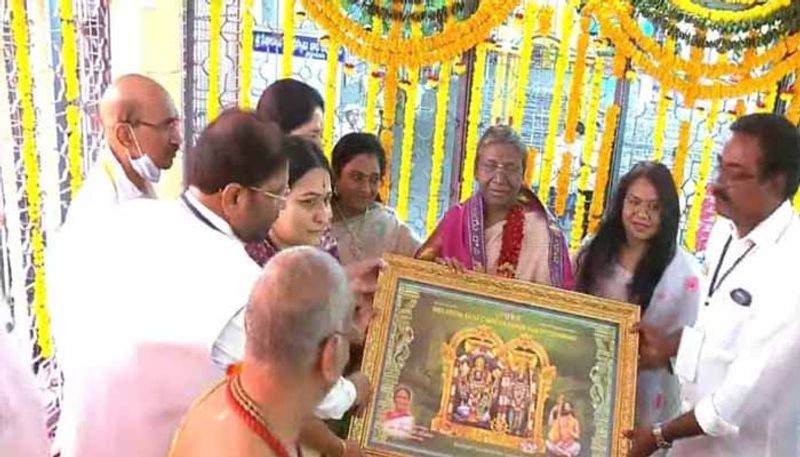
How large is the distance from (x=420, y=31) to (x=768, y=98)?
1.87 meters

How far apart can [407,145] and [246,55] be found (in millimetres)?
1024

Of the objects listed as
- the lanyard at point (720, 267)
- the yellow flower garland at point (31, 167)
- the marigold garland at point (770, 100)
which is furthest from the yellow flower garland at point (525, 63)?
the yellow flower garland at point (31, 167)

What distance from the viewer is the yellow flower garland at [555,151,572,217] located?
4441 mm

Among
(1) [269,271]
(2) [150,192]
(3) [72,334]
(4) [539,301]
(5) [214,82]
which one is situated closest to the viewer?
(1) [269,271]

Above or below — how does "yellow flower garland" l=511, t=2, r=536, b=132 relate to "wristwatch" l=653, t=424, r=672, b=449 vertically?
above

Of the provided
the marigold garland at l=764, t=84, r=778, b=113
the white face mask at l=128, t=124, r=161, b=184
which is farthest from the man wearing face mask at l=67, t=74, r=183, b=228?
the marigold garland at l=764, t=84, r=778, b=113

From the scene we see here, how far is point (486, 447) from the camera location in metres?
2.43

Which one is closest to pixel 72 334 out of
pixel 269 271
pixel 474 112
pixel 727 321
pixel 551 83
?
pixel 269 271

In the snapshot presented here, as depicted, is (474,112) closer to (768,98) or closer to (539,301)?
(768,98)

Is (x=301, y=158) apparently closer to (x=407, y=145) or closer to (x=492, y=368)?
(x=492, y=368)

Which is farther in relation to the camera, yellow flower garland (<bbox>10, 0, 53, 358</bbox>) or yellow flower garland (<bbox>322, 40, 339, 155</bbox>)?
yellow flower garland (<bbox>322, 40, 339, 155</bbox>)

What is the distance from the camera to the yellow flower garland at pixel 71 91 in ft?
13.0

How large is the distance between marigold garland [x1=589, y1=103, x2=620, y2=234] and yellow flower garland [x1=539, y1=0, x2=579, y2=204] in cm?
27

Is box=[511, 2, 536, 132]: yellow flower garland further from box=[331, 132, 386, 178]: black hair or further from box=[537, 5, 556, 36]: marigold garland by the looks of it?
box=[331, 132, 386, 178]: black hair
